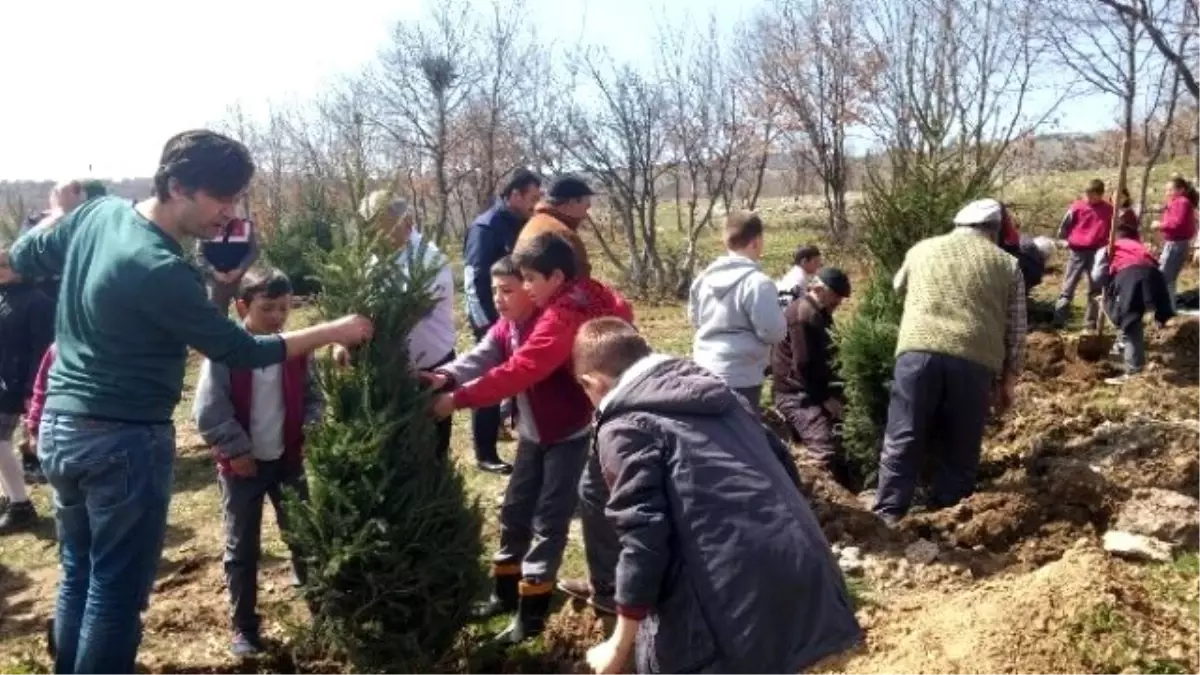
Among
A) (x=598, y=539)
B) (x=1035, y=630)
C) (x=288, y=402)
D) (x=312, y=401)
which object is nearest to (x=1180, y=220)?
(x=1035, y=630)

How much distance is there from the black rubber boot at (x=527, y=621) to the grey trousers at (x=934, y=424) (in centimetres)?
215

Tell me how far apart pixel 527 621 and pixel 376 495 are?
992 millimetres

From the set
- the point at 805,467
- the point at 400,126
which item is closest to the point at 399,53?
the point at 400,126

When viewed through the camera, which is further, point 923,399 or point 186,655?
point 923,399

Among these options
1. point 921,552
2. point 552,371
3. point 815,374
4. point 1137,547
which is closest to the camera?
point 552,371

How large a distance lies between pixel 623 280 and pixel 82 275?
48.5 feet

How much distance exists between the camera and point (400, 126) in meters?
22.9

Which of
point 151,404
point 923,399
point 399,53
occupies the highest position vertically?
point 399,53

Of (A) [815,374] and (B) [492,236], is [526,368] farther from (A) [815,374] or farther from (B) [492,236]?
(A) [815,374]

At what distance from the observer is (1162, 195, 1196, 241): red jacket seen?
11.9 meters

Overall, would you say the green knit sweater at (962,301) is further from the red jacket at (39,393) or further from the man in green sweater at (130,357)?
the red jacket at (39,393)

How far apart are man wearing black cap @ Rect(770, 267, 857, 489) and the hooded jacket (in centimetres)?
137

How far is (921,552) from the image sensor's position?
4945 mm

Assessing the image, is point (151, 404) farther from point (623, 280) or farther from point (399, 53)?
point (399, 53)
